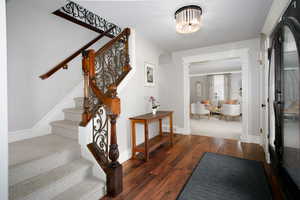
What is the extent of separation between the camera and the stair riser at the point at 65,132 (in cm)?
221

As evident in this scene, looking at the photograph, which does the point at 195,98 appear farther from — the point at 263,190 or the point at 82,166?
the point at 82,166

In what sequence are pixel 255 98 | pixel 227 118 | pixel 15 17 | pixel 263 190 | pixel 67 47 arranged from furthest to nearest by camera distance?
pixel 227 118, pixel 255 98, pixel 67 47, pixel 15 17, pixel 263 190

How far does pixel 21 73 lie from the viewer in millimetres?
2297

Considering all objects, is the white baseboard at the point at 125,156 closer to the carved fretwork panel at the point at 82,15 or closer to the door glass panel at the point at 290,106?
the door glass panel at the point at 290,106

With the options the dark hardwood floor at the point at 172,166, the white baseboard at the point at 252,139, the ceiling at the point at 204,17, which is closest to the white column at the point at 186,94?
the dark hardwood floor at the point at 172,166

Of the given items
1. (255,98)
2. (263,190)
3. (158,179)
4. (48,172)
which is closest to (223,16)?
(255,98)

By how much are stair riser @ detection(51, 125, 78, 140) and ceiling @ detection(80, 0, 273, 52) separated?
1.93 m

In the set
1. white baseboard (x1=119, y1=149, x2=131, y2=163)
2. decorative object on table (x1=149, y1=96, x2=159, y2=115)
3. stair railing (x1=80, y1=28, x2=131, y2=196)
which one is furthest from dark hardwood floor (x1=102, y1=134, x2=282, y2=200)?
decorative object on table (x1=149, y1=96, x2=159, y2=115)

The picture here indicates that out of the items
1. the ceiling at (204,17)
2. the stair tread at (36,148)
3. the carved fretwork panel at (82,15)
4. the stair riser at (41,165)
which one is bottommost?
the stair riser at (41,165)

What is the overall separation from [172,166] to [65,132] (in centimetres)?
187

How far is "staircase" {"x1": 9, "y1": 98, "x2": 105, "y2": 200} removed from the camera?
1.35 meters

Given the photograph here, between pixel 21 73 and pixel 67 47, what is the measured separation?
97 centimetres

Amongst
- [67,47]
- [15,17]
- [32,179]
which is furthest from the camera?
[67,47]

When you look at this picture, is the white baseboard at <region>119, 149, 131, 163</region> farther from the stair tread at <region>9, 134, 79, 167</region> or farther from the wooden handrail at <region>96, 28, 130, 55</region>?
the wooden handrail at <region>96, 28, 130, 55</region>
